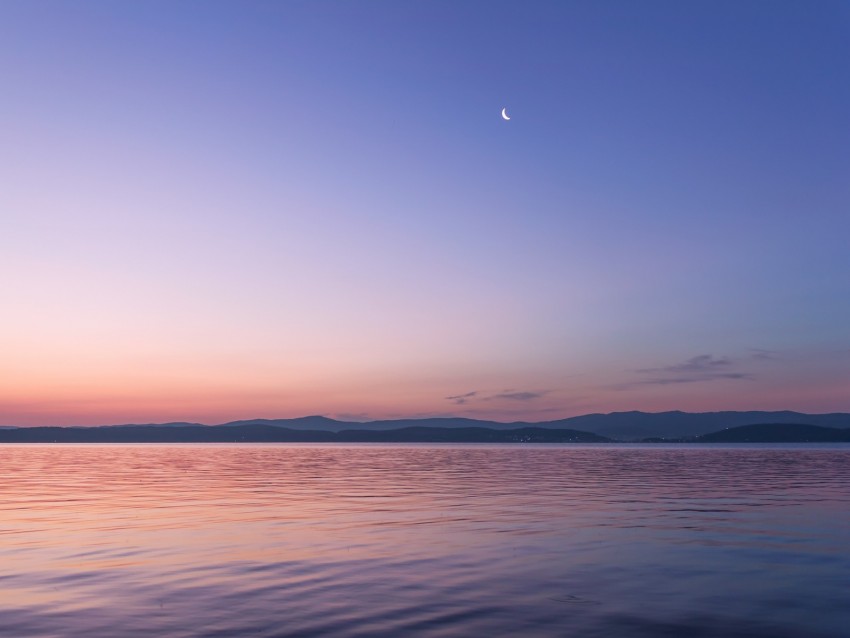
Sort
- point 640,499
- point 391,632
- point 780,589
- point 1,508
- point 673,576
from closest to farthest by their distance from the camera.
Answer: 1. point 391,632
2. point 780,589
3. point 673,576
4. point 1,508
5. point 640,499

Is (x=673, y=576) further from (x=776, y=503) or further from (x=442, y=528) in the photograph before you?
(x=776, y=503)

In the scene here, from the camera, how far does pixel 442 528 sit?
28672mm

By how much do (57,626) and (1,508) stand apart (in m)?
25.6

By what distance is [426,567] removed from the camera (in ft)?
68.0

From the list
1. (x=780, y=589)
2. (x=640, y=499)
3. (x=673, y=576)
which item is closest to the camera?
(x=780, y=589)

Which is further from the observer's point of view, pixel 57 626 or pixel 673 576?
pixel 673 576

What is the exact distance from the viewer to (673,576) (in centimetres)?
1970

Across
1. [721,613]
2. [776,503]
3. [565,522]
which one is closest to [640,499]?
[776,503]

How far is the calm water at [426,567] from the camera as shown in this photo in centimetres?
1496

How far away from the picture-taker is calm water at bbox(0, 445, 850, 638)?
589 inches

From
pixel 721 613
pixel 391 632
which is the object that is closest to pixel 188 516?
pixel 391 632

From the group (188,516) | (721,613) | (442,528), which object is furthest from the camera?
(188,516)

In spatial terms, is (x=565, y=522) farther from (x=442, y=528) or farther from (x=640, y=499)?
(x=640, y=499)

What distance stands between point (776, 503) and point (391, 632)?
30512 mm
